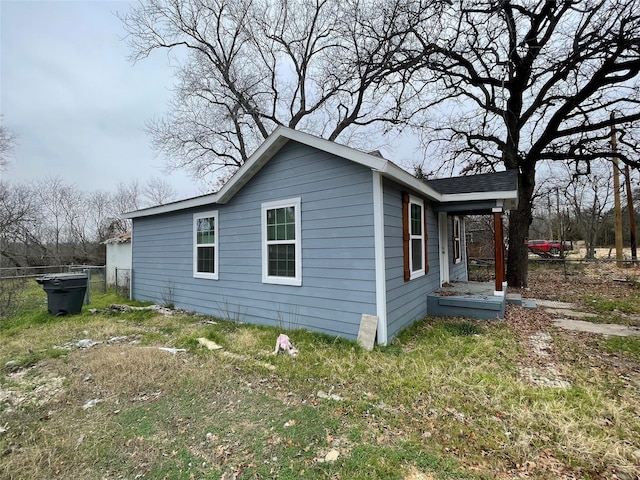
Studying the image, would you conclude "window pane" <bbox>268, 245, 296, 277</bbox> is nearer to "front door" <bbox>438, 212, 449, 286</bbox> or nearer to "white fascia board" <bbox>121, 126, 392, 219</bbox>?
"white fascia board" <bbox>121, 126, 392, 219</bbox>

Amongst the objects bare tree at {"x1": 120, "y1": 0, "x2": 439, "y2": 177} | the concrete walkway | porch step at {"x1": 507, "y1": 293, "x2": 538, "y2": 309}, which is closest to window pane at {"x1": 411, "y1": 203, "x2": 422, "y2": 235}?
the concrete walkway

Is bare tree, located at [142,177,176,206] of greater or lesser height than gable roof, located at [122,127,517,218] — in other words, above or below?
above

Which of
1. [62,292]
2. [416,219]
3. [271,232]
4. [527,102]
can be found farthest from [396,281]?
[527,102]

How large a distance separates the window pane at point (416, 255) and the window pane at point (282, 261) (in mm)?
2323

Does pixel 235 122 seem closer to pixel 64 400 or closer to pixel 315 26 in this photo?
pixel 315 26

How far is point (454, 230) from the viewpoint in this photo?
9531 mm

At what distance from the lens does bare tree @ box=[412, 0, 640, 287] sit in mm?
7889

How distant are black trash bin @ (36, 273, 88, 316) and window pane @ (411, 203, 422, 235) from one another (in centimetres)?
795

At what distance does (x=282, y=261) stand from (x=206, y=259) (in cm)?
266

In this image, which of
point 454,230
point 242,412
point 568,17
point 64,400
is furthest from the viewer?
point 454,230

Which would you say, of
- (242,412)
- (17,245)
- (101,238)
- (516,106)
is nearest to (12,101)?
(17,245)

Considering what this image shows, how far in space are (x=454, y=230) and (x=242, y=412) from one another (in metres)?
8.54

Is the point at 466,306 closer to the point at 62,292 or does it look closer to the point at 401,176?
the point at 401,176

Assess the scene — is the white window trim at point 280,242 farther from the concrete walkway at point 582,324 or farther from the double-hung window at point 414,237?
the concrete walkway at point 582,324
